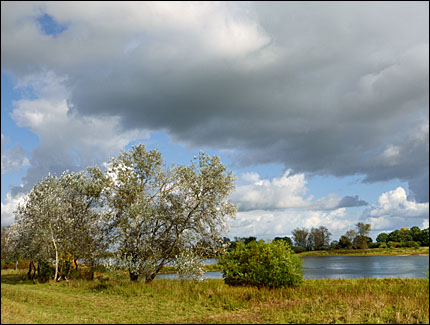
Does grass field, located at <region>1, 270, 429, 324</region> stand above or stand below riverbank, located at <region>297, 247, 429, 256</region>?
above

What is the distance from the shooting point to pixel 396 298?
1833cm

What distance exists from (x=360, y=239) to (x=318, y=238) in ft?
50.7

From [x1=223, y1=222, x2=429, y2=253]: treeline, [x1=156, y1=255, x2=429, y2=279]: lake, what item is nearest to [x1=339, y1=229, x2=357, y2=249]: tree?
[x1=223, y1=222, x2=429, y2=253]: treeline

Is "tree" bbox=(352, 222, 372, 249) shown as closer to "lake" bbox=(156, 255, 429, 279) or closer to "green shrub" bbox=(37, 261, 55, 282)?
"lake" bbox=(156, 255, 429, 279)

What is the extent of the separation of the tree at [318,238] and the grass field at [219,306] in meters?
104

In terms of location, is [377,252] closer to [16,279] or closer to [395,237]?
[395,237]

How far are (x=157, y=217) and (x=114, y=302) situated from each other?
7971 mm

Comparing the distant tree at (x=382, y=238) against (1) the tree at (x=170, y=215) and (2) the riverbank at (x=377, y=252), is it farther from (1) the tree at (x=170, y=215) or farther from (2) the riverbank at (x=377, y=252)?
(1) the tree at (x=170, y=215)

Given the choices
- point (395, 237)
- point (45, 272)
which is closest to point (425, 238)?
point (395, 237)

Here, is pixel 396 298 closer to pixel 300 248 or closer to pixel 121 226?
pixel 121 226

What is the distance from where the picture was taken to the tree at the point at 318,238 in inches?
4828

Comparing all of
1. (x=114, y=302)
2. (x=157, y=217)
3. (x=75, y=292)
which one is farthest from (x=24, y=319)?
(x=157, y=217)

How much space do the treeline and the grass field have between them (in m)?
75.7

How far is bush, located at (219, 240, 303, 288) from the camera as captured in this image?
21906mm
